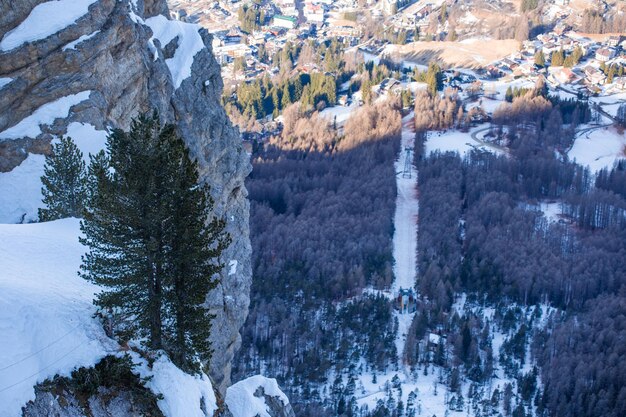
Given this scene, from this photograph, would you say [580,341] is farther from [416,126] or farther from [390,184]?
[416,126]

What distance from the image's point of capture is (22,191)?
38.3 m

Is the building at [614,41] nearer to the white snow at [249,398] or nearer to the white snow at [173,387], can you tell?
the white snow at [249,398]

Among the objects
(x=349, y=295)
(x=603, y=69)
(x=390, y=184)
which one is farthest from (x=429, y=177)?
(x=603, y=69)

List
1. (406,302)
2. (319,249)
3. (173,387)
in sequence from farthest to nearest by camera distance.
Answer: (319,249)
(406,302)
(173,387)

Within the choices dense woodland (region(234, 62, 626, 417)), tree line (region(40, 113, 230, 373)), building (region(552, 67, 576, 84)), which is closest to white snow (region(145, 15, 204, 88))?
tree line (region(40, 113, 230, 373))

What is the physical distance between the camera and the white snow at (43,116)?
130ft

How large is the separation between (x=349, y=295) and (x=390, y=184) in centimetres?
2692

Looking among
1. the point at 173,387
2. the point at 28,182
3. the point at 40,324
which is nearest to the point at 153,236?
the point at 40,324

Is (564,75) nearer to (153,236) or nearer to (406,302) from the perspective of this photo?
(406,302)

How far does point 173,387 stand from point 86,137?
2068 centimetres

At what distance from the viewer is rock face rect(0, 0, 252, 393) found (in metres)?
39.9

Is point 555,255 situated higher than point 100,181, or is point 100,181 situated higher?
point 100,181

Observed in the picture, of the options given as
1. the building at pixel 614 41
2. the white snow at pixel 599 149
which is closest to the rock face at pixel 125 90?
the white snow at pixel 599 149

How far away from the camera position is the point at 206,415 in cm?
2484
